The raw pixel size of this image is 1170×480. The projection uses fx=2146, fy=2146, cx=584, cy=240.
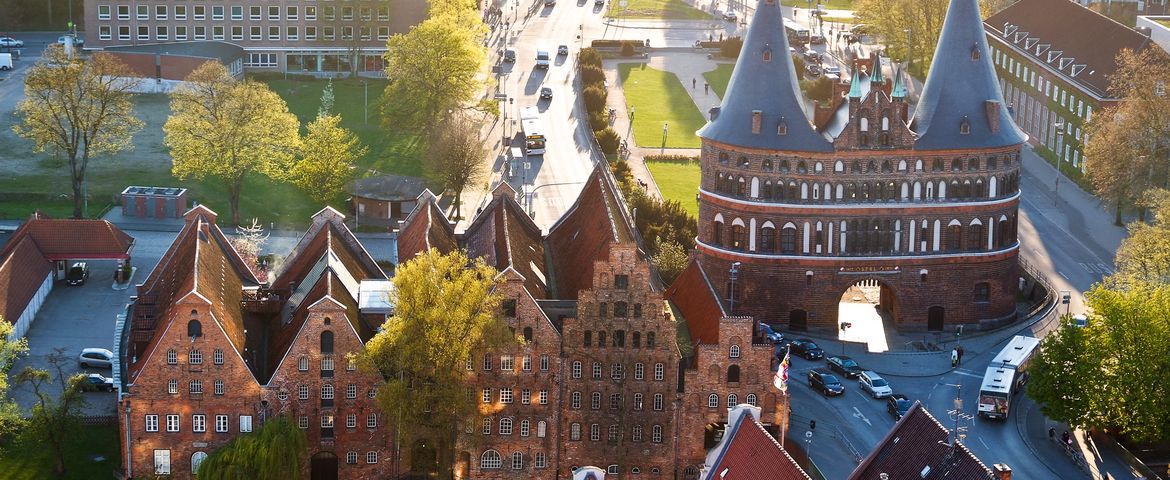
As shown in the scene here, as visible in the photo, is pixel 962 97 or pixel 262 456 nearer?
pixel 262 456

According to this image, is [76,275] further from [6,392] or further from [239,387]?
[239,387]

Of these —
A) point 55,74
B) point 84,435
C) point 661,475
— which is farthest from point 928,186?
point 55,74

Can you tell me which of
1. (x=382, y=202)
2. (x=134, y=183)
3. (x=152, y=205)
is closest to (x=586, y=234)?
(x=382, y=202)

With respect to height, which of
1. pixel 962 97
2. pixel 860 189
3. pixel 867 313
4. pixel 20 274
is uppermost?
pixel 962 97

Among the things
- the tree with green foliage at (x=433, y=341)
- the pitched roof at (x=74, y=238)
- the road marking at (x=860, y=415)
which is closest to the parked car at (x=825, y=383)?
the road marking at (x=860, y=415)

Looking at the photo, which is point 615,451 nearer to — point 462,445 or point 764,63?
point 462,445

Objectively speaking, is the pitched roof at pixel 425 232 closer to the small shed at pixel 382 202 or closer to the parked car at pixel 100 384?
the parked car at pixel 100 384

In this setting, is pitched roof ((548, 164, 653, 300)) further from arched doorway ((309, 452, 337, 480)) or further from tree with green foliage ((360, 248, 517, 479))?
arched doorway ((309, 452, 337, 480))
